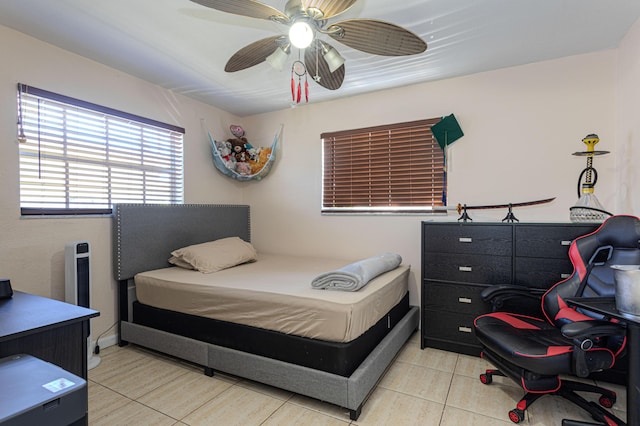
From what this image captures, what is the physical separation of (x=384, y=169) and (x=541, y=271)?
165 cm

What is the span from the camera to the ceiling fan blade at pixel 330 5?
146 centimetres

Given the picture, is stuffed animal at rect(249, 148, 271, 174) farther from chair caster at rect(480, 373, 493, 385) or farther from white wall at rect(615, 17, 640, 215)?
white wall at rect(615, 17, 640, 215)

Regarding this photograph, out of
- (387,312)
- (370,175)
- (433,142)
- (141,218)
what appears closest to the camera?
(387,312)

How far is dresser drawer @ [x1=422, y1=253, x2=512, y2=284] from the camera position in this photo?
2445 millimetres

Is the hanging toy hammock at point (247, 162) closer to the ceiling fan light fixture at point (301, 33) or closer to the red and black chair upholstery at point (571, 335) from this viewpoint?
the ceiling fan light fixture at point (301, 33)

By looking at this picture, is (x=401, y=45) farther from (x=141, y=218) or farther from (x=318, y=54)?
(x=141, y=218)

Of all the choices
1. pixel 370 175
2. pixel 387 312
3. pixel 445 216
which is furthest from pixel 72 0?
pixel 445 216

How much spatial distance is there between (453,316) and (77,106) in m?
3.52

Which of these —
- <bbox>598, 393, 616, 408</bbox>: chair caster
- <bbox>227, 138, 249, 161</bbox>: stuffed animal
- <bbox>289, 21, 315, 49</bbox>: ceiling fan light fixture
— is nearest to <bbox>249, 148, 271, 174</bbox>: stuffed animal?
<bbox>227, 138, 249, 161</bbox>: stuffed animal

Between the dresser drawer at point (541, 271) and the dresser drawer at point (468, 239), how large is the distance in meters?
0.14

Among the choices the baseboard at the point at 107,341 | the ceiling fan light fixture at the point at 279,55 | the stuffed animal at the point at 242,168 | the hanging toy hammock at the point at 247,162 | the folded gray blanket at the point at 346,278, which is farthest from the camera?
the stuffed animal at the point at 242,168

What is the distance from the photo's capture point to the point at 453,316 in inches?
103

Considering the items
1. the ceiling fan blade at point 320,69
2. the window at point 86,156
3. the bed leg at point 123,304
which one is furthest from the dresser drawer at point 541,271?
the window at point 86,156

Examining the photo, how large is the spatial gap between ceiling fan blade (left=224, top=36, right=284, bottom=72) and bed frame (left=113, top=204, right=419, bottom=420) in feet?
5.38
